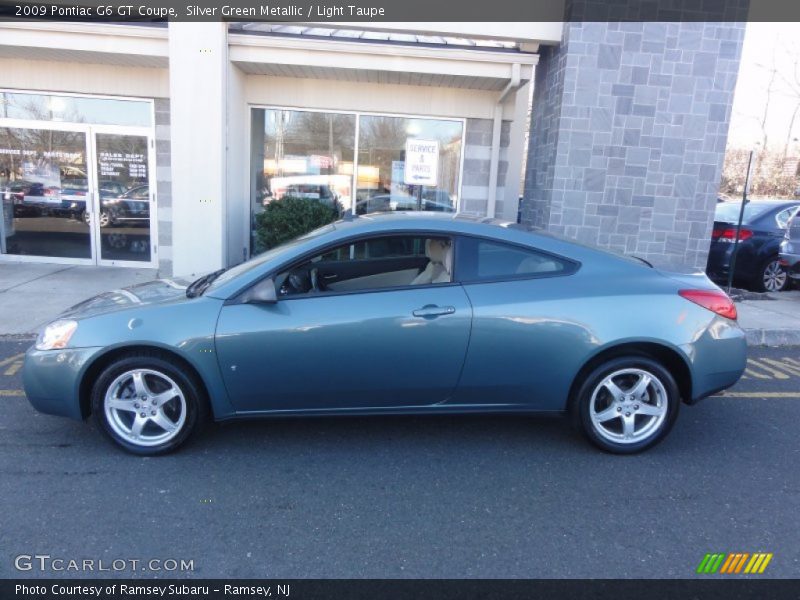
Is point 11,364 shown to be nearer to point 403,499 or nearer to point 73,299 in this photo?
point 73,299

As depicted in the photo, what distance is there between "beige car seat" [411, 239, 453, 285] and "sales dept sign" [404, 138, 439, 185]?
367cm

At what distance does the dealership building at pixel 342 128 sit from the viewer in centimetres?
768

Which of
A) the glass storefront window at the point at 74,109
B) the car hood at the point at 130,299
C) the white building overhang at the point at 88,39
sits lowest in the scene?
the car hood at the point at 130,299

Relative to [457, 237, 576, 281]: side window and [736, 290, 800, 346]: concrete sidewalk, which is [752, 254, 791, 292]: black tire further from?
[457, 237, 576, 281]: side window

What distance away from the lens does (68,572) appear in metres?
2.42

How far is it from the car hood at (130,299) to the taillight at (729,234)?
854 centimetres

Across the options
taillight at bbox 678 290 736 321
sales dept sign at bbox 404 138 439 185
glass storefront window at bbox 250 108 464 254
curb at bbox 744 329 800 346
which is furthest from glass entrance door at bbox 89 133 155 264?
curb at bbox 744 329 800 346

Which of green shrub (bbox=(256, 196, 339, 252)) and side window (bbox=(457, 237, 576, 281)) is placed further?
green shrub (bbox=(256, 196, 339, 252))

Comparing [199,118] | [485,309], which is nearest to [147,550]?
[485,309]

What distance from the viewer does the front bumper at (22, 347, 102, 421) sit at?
A: 3252mm

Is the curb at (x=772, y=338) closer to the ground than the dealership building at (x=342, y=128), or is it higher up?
closer to the ground

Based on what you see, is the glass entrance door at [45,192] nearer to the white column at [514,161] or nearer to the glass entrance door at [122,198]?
the glass entrance door at [122,198]

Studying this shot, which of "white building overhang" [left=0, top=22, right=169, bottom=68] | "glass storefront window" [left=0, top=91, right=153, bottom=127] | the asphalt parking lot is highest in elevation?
"white building overhang" [left=0, top=22, right=169, bottom=68]

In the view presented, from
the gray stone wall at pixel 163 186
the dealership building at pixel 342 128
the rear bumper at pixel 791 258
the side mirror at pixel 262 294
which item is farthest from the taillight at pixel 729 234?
the gray stone wall at pixel 163 186
